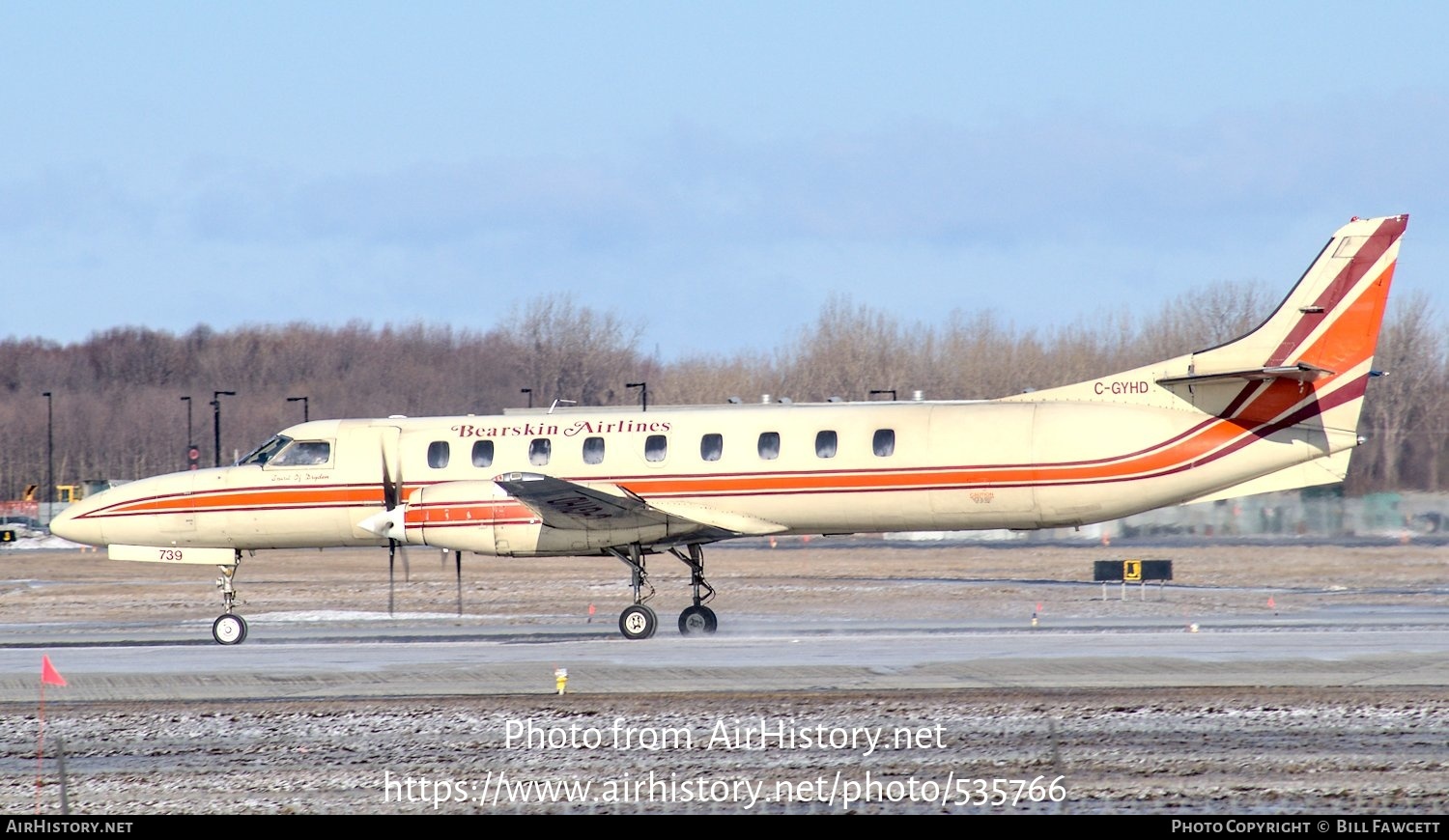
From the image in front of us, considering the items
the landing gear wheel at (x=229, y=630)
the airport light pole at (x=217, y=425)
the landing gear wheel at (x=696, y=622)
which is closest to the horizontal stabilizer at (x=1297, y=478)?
the landing gear wheel at (x=696, y=622)

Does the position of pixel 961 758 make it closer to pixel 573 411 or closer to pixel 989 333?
pixel 573 411

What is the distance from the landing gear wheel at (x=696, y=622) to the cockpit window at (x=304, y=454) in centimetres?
699

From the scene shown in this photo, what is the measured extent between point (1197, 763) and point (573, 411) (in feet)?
48.1

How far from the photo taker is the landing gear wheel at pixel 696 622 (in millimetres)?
24953

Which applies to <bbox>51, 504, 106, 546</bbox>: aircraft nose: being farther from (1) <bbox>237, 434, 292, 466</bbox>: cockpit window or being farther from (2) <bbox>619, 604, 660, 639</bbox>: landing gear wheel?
(2) <bbox>619, 604, 660, 639</bbox>: landing gear wheel

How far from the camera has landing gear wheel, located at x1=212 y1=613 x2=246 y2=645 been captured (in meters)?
24.9

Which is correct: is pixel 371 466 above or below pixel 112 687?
above

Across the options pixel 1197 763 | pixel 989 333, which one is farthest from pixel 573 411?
pixel 989 333

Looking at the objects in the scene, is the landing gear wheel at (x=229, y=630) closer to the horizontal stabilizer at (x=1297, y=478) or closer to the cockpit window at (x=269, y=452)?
the cockpit window at (x=269, y=452)

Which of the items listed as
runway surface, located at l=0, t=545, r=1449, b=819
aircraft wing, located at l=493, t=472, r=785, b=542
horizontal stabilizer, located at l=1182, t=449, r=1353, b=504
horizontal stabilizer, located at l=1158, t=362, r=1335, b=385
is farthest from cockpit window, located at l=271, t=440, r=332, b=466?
horizontal stabilizer, located at l=1182, t=449, r=1353, b=504

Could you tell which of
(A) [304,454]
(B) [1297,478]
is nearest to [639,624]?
(A) [304,454]

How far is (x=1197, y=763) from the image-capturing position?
1302 centimetres

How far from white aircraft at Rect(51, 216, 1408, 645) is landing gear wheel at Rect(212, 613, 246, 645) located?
35 mm

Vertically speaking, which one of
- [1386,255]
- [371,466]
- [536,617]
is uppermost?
[1386,255]
